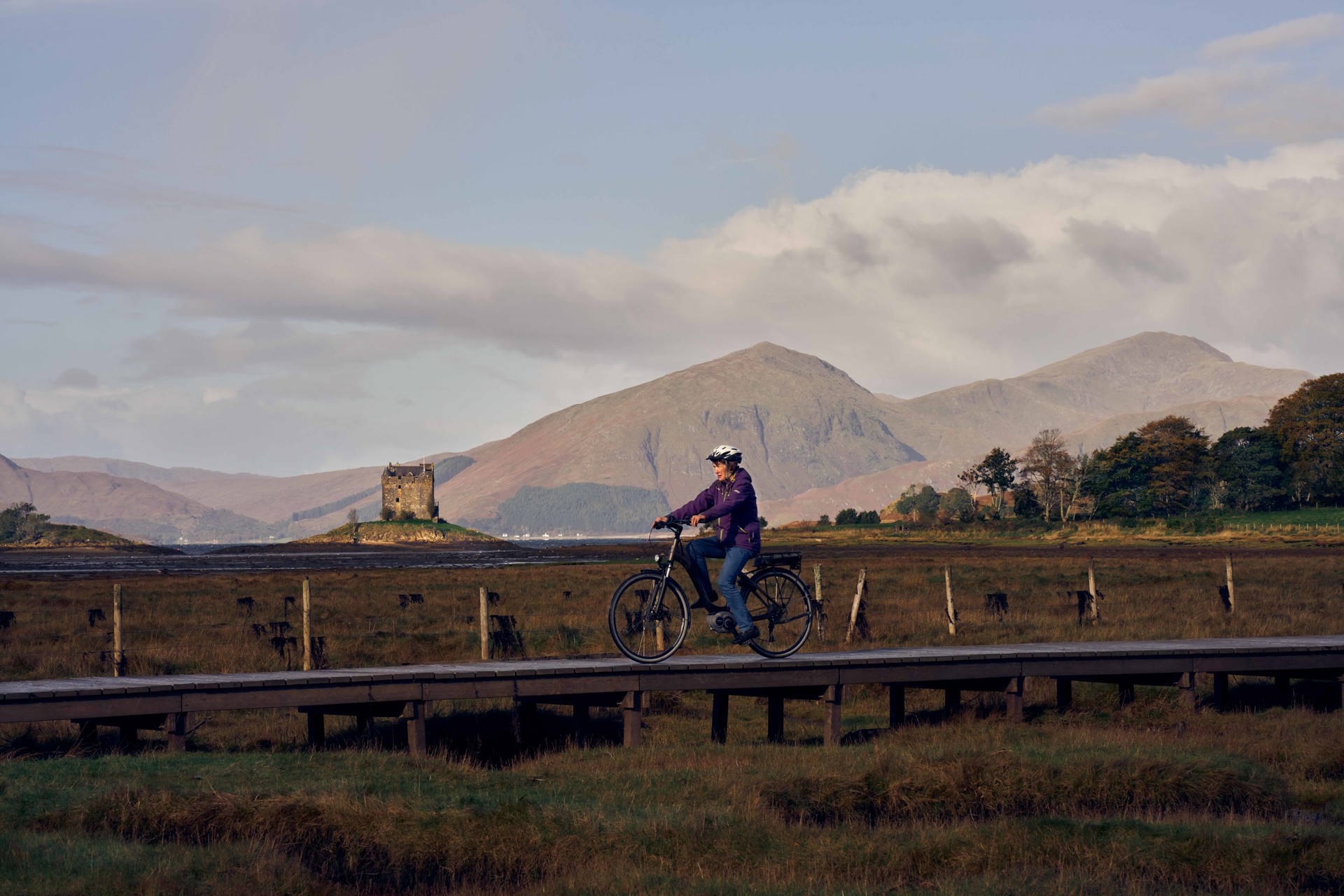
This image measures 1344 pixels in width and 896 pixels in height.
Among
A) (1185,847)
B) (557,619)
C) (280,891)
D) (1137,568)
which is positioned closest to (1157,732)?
(1185,847)

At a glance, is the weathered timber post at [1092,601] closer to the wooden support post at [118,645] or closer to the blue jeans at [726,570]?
the blue jeans at [726,570]

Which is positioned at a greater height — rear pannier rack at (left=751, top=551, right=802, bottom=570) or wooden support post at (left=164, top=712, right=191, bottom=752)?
rear pannier rack at (left=751, top=551, right=802, bottom=570)

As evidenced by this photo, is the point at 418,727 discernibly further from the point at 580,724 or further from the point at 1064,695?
the point at 1064,695

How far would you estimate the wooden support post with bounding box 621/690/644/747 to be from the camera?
1698 cm

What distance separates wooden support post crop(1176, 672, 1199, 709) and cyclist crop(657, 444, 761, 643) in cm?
821

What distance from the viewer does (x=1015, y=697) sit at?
741 inches

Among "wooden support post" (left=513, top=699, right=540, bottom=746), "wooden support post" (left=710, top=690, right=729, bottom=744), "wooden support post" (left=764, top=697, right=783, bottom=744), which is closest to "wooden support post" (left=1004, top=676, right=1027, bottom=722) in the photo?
"wooden support post" (left=764, top=697, right=783, bottom=744)

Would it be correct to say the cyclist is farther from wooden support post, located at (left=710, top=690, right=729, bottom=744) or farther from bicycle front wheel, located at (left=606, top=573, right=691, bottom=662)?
wooden support post, located at (left=710, top=690, right=729, bottom=744)

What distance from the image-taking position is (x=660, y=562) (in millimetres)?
15406

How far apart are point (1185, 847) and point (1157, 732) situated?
7089 mm

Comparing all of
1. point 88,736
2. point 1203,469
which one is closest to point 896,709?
point 88,736

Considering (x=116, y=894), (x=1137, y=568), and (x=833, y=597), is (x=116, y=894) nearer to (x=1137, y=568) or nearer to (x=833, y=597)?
(x=833, y=597)

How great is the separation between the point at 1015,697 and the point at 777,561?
554 cm

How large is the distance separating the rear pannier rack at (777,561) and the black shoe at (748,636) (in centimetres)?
87
